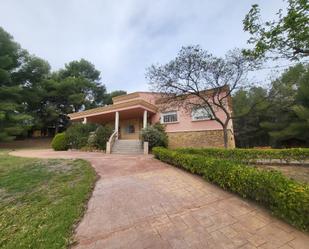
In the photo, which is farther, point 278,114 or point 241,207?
point 278,114

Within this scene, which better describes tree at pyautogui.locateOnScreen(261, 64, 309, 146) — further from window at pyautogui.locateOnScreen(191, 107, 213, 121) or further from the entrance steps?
the entrance steps

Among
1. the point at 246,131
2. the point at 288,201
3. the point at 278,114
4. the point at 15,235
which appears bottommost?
the point at 15,235

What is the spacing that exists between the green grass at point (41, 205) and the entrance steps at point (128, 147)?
18.6 feet

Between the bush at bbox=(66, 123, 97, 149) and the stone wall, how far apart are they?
→ 7.30 m

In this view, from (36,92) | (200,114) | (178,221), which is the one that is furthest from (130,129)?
(36,92)

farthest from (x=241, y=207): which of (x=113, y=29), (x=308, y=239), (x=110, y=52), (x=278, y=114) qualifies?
(x=278, y=114)

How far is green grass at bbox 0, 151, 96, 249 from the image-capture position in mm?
2604

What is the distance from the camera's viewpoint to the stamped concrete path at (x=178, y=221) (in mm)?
2385

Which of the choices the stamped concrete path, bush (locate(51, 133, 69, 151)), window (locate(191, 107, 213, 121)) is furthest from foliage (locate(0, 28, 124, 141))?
the stamped concrete path

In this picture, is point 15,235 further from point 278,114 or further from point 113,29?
point 278,114

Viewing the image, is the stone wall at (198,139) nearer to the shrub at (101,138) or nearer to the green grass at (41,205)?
the shrub at (101,138)

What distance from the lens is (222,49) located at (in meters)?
10.4

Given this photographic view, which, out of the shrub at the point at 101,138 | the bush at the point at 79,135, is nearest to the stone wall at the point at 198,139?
the shrub at the point at 101,138

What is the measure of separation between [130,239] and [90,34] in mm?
10149
